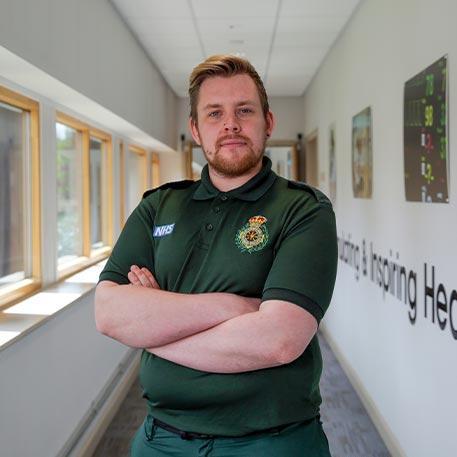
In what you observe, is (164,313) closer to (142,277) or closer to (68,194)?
(142,277)

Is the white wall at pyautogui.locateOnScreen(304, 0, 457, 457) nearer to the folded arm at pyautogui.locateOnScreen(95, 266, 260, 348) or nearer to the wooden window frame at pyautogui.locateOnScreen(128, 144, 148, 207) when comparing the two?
the folded arm at pyautogui.locateOnScreen(95, 266, 260, 348)

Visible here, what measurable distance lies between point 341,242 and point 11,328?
308cm

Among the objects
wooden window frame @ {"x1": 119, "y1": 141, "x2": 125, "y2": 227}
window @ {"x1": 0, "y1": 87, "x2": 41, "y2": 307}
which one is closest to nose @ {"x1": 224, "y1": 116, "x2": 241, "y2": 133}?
window @ {"x1": 0, "y1": 87, "x2": 41, "y2": 307}

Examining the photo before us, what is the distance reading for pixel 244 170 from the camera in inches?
51.7

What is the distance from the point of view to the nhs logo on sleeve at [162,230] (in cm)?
133

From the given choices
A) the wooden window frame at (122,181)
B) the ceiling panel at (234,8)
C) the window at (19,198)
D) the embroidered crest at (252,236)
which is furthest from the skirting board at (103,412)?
the ceiling panel at (234,8)

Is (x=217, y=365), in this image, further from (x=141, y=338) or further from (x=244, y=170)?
(x=244, y=170)

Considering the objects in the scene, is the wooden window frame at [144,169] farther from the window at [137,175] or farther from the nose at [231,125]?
the nose at [231,125]

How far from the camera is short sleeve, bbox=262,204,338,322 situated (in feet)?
3.79

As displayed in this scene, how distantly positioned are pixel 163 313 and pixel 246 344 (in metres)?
0.19

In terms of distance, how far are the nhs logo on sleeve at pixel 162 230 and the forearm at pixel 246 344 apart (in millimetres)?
263

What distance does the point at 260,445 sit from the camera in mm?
1163

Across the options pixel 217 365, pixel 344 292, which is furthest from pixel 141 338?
pixel 344 292

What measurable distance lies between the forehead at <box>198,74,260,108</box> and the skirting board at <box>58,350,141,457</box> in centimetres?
206
